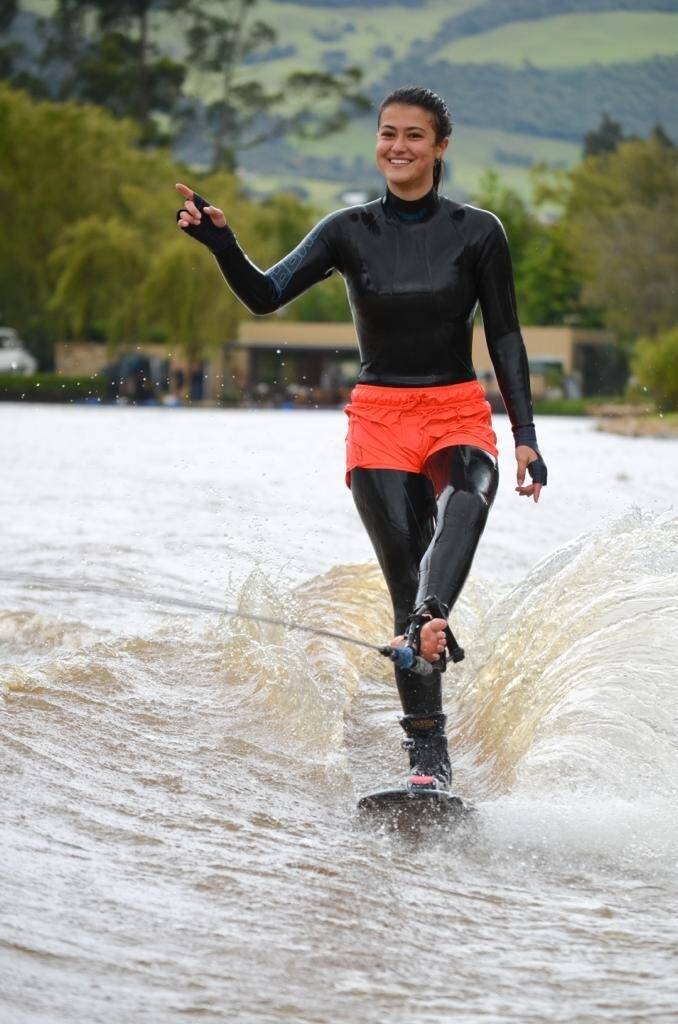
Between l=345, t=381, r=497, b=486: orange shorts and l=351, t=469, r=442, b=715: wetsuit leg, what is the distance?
0.05 m

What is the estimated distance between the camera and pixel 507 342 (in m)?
5.48

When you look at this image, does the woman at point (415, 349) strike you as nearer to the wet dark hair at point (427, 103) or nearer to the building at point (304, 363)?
the wet dark hair at point (427, 103)

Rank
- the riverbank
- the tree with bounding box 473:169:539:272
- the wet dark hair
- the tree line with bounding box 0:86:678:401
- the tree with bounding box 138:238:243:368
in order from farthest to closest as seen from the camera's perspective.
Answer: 1. the tree with bounding box 473:169:539:272
2. the tree line with bounding box 0:86:678:401
3. the tree with bounding box 138:238:243:368
4. the riverbank
5. the wet dark hair

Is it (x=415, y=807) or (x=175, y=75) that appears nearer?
(x=415, y=807)

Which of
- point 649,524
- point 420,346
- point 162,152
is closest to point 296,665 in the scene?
point 649,524

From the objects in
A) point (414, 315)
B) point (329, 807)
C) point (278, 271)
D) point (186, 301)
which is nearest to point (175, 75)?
point (186, 301)

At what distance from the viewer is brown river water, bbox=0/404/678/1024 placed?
3.58m

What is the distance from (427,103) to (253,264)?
2.23ft

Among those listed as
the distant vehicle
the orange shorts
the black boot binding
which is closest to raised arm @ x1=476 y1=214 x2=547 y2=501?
the orange shorts

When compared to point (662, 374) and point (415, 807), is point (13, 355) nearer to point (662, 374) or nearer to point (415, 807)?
point (662, 374)

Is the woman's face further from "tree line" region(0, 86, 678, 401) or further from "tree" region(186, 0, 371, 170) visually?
"tree" region(186, 0, 371, 170)

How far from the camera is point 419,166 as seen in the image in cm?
532

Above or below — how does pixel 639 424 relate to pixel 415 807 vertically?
above

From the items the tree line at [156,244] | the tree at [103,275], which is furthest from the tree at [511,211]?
the tree at [103,275]
